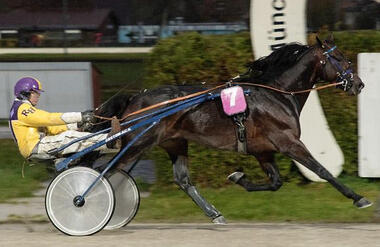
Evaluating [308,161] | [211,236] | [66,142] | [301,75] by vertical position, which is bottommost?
[211,236]

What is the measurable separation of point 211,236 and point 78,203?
1.23 metres

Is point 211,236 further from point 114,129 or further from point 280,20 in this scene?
point 280,20

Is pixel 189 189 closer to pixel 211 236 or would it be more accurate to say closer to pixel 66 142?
pixel 211 236

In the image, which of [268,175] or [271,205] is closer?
[268,175]

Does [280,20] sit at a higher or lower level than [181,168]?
higher

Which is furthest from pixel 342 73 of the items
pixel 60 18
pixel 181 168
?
pixel 60 18

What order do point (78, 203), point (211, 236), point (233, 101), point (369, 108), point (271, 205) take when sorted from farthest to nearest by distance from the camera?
point (369, 108) → point (271, 205) → point (233, 101) → point (78, 203) → point (211, 236)

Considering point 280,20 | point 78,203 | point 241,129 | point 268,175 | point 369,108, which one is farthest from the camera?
point 280,20

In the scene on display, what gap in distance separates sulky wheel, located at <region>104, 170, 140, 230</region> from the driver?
1.41 feet

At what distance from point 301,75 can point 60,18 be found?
491 cm

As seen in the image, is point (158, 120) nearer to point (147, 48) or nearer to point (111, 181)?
point (111, 181)

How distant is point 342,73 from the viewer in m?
8.46

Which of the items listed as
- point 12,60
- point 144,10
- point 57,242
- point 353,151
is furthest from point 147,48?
point 57,242

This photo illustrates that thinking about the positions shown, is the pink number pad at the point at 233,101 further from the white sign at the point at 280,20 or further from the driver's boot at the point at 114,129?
the white sign at the point at 280,20
